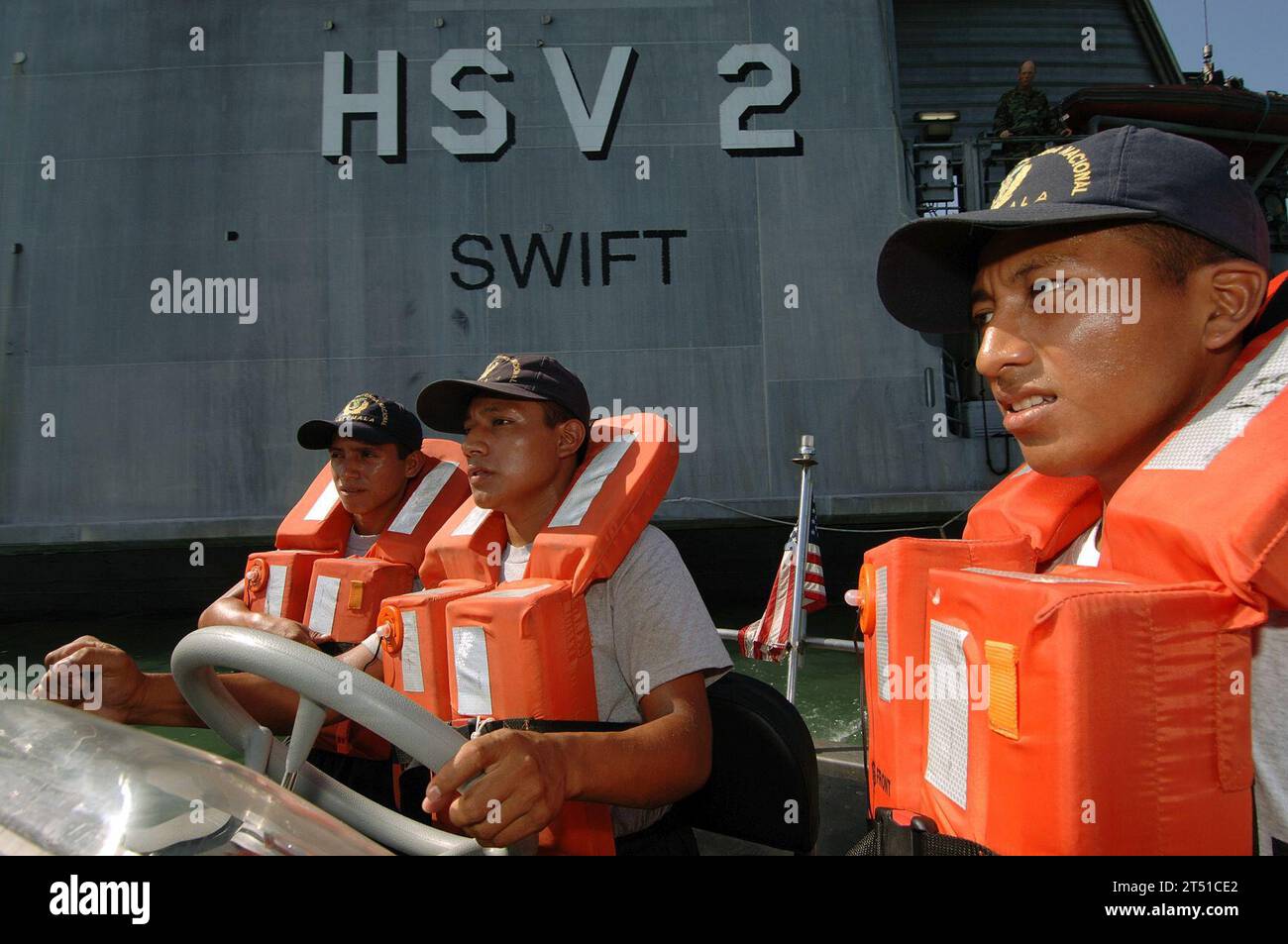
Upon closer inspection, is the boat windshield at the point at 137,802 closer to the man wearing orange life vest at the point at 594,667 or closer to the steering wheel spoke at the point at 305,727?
the steering wheel spoke at the point at 305,727

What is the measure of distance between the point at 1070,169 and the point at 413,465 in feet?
9.01

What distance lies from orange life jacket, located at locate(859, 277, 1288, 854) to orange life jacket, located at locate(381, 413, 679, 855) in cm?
86

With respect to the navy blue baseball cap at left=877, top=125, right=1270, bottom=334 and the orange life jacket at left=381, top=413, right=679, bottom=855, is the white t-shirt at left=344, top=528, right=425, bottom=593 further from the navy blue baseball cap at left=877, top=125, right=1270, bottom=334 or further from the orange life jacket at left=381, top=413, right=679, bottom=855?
the navy blue baseball cap at left=877, top=125, right=1270, bottom=334

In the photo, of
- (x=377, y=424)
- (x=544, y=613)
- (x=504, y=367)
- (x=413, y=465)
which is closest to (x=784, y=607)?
(x=413, y=465)

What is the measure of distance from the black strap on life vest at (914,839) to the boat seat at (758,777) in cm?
36

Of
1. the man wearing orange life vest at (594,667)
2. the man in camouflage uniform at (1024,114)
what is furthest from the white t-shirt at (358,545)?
the man in camouflage uniform at (1024,114)

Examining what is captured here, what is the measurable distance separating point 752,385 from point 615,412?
1404 mm

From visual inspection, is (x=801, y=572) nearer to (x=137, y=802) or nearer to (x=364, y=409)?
(x=364, y=409)

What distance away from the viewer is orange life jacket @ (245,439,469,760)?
9.27 feet

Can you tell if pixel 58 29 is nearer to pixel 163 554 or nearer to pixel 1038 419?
pixel 163 554

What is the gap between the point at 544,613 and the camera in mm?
1683
